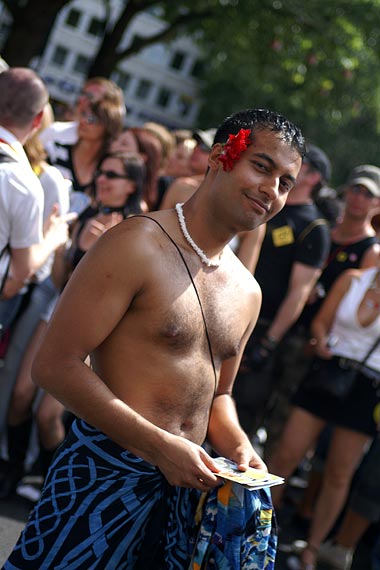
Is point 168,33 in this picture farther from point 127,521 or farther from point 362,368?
point 127,521

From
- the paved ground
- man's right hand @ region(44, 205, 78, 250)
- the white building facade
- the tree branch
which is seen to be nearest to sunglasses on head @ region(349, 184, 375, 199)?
the paved ground

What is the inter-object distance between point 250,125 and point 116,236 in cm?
59

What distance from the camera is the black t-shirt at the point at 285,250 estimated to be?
20.6 ft

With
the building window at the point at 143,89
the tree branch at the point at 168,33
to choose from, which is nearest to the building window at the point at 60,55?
the building window at the point at 143,89

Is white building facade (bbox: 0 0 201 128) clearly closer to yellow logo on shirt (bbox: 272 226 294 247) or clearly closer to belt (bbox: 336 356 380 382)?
yellow logo on shirt (bbox: 272 226 294 247)

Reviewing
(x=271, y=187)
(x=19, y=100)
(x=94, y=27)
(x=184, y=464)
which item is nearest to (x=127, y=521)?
(x=184, y=464)

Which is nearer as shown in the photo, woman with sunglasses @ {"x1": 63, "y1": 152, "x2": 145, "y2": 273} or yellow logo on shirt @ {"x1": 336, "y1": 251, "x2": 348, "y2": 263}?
woman with sunglasses @ {"x1": 63, "y1": 152, "x2": 145, "y2": 273}

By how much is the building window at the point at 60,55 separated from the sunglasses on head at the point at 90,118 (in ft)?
187

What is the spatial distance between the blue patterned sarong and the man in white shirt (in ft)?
5.24

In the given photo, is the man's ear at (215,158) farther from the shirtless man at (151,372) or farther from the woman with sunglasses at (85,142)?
the woman with sunglasses at (85,142)

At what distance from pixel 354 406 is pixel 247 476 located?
323 centimetres

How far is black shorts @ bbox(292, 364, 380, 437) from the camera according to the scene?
229 inches

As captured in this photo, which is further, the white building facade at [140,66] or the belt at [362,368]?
the white building facade at [140,66]

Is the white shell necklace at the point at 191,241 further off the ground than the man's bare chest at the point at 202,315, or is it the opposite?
the white shell necklace at the point at 191,241
